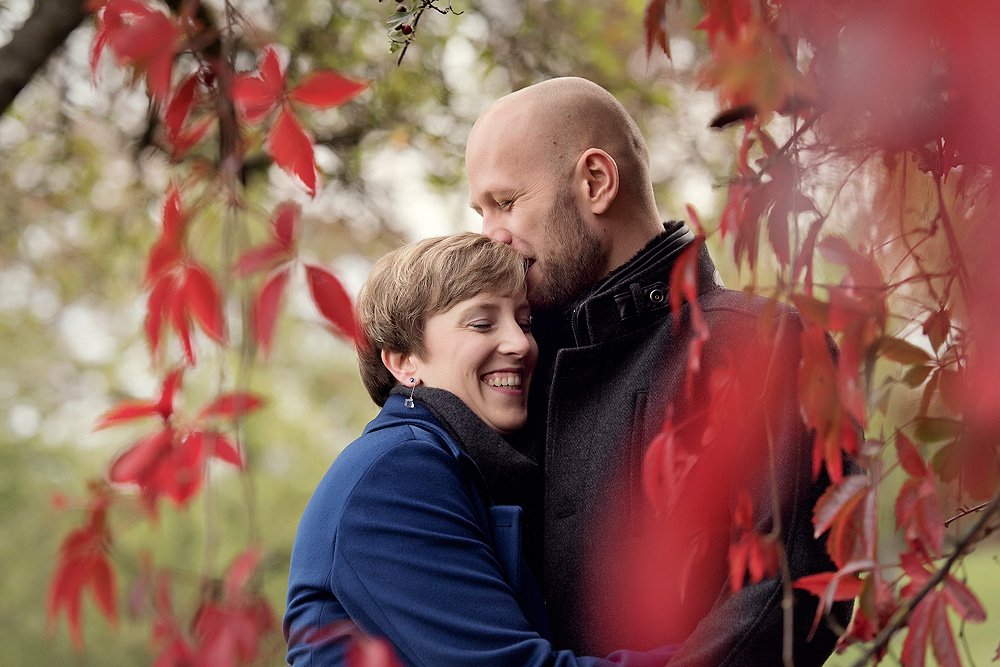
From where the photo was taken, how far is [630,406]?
1678mm

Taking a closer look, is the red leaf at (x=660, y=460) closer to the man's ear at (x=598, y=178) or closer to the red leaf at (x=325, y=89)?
the red leaf at (x=325, y=89)

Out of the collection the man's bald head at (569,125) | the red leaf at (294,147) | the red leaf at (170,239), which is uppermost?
the man's bald head at (569,125)

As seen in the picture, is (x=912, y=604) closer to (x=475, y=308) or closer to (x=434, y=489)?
(x=434, y=489)

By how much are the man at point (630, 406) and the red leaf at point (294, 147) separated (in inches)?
17.5

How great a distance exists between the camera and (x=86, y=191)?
17.0ft

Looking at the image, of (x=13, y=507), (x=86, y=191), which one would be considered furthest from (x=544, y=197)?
(x=13, y=507)

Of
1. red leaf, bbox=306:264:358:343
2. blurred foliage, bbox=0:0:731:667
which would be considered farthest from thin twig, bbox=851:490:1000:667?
blurred foliage, bbox=0:0:731:667

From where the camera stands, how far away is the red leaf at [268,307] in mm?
831

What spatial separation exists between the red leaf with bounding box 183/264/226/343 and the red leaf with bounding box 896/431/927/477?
75cm

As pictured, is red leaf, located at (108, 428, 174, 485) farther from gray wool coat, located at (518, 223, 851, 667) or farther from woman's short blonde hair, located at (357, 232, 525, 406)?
woman's short blonde hair, located at (357, 232, 525, 406)

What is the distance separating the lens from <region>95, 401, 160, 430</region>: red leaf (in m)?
0.98

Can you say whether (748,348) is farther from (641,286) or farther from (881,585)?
(881,585)

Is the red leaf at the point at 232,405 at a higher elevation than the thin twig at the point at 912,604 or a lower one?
higher

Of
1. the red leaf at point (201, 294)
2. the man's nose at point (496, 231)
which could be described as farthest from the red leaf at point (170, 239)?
the man's nose at point (496, 231)
